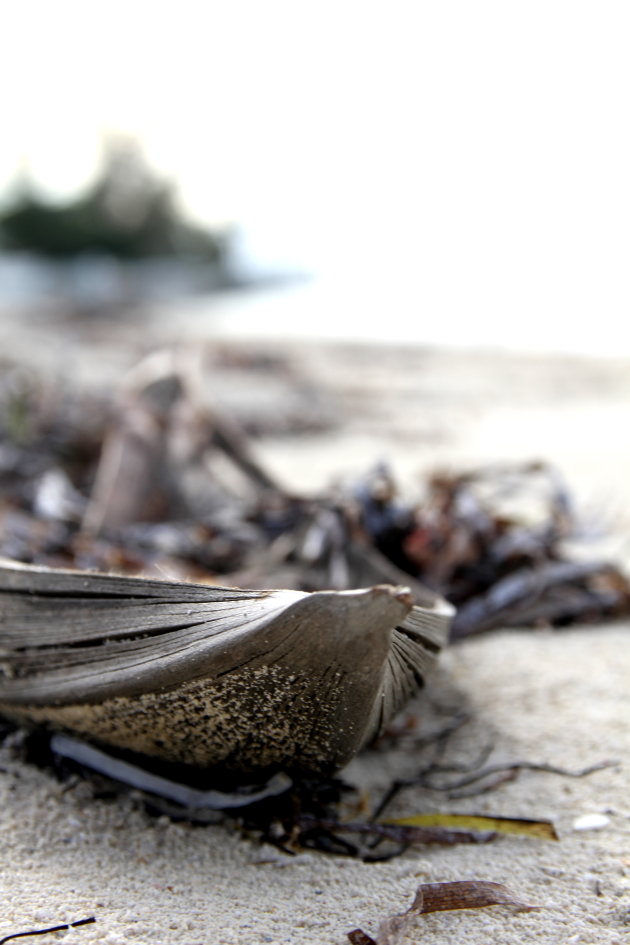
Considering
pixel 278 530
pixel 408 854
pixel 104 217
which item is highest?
pixel 104 217

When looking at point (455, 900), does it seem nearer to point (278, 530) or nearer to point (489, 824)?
point (489, 824)

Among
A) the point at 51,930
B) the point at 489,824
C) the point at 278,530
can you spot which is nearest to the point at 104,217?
the point at 278,530

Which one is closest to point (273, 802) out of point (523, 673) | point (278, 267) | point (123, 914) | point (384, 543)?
point (123, 914)

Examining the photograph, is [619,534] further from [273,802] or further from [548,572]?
[273,802]

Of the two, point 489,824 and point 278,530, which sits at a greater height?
point 278,530

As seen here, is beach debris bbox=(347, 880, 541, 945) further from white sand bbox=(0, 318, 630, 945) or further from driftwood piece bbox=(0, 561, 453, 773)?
driftwood piece bbox=(0, 561, 453, 773)

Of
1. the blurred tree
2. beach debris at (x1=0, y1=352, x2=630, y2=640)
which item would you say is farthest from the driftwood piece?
the blurred tree
